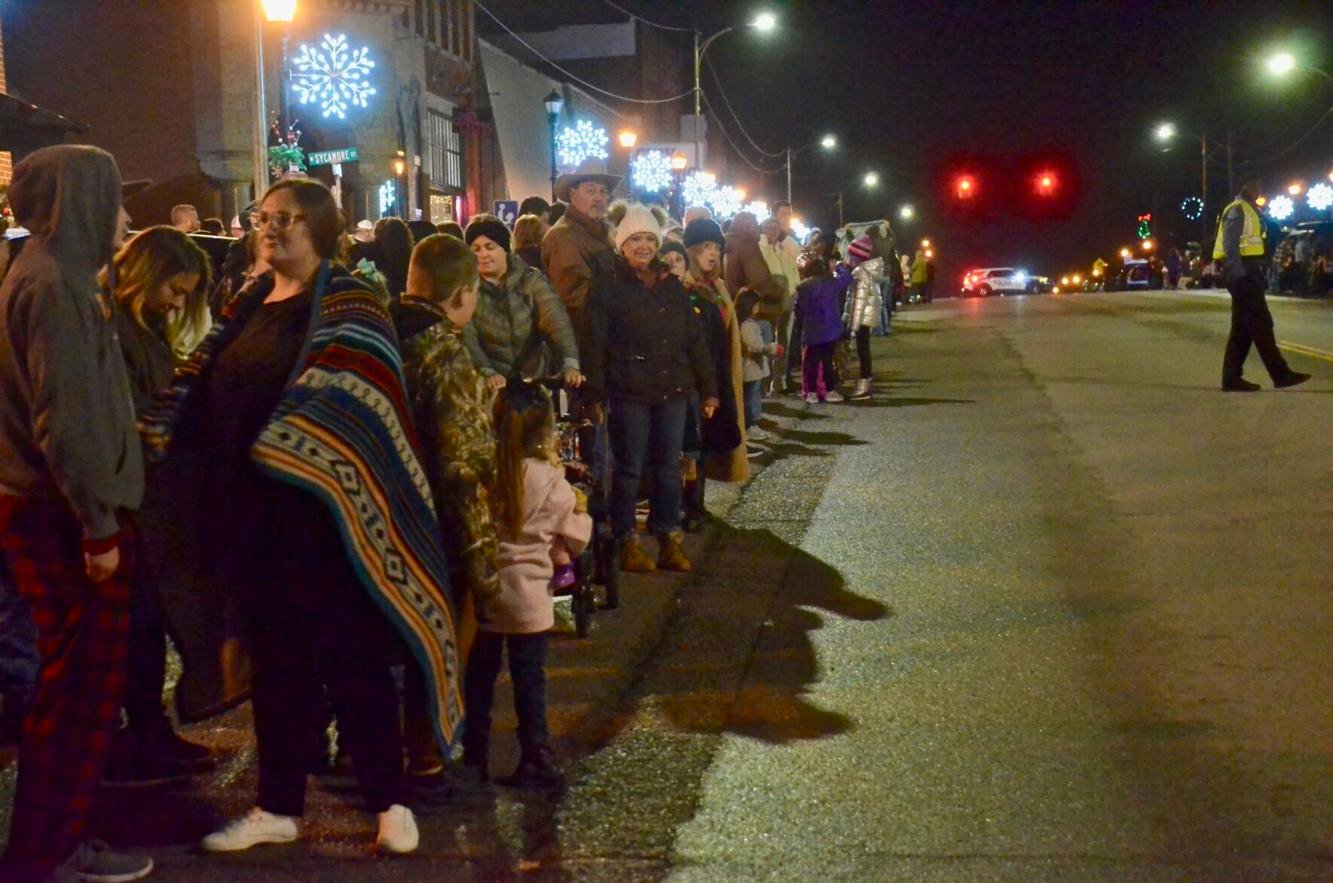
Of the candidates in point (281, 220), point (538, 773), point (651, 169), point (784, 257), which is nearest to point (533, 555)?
point (538, 773)

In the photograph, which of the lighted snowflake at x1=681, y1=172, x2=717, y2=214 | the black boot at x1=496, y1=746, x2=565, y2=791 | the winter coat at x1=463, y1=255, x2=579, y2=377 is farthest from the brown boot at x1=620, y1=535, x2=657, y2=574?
the lighted snowflake at x1=681, y1=172, x2=717, y2=214

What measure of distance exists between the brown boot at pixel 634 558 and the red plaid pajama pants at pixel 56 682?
468cm

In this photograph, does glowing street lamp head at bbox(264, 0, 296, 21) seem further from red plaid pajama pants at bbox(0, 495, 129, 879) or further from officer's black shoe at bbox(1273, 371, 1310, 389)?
red plaid pajama pants at bbox(0, 495, 129, 879)

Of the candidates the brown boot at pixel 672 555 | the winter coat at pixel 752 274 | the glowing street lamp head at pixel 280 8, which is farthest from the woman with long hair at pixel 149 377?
the glowing street lamp head at pixel 280 8

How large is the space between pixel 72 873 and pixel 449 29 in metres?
38.8

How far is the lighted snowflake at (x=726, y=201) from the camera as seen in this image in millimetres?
51222

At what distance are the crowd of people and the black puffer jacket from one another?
2.59m

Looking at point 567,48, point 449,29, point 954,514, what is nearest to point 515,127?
point 449,29

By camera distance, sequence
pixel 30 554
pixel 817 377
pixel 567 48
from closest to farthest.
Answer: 1. pixel 30 554
2. pixel 817 377
3. pixel 567 48

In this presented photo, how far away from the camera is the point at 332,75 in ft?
80.0

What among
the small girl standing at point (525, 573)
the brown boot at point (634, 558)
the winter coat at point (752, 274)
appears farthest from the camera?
the winter coat at point (752, 274)

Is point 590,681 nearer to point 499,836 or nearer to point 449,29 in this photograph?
point 499,836

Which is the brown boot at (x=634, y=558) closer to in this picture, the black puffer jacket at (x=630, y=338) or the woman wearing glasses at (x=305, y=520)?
the black puffer jacket at (x=630, y=338)

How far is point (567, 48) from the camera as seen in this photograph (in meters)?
71.4
